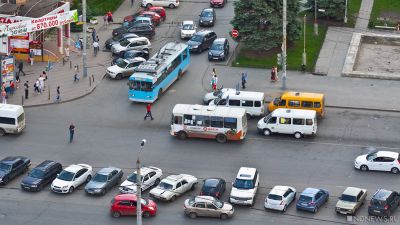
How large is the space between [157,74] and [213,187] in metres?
18.9

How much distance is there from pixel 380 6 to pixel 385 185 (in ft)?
139

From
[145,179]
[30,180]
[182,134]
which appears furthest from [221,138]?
[30,180]

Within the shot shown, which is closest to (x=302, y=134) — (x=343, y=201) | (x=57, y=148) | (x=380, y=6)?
(x=343, y=201)

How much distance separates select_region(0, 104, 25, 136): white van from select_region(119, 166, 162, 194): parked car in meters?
12.3

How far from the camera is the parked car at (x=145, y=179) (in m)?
64.5

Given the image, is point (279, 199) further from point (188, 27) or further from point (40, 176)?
point (188, 27)

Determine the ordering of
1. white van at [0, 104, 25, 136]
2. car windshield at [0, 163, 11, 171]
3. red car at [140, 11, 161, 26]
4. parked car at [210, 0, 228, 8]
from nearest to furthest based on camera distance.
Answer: car windshield at [0, 163, 11, 171] → white van at [0, 104, 25, 136] → red car at [140, 11, 161, 26] → parked car at [210, 0, 228, 8]

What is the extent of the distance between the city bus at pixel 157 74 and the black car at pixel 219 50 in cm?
425

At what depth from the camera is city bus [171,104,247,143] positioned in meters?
72.9

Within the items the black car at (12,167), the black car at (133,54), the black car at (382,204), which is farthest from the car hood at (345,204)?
the black car at (133,54)

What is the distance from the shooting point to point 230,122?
73.0m

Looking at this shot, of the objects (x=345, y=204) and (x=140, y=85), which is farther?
(x=140, y=85)

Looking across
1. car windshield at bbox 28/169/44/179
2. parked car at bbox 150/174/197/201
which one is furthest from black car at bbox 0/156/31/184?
parked car at bbox 150/174/197/201

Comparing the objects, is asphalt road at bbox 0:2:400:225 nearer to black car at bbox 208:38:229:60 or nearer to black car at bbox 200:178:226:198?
black car at bbox 200:178:226:198
